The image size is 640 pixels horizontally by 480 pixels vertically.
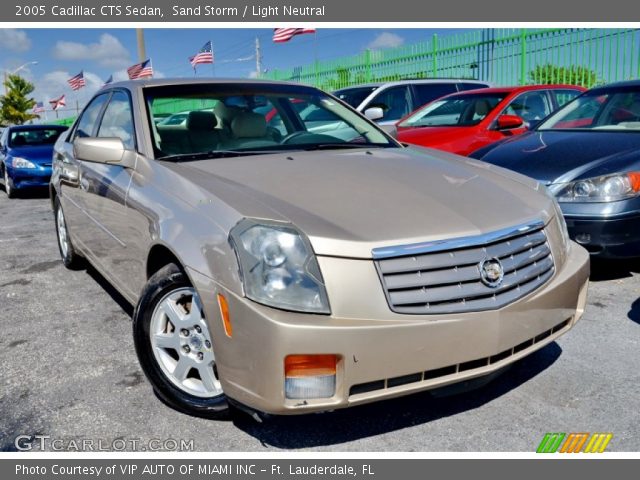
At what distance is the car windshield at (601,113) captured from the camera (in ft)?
17.9

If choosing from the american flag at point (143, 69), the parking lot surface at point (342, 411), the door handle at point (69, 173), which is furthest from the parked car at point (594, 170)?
the american flag at point (143, 69)

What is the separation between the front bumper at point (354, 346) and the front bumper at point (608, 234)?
2019mm

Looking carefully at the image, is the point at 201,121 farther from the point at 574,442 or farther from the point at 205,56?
the point at 205,56

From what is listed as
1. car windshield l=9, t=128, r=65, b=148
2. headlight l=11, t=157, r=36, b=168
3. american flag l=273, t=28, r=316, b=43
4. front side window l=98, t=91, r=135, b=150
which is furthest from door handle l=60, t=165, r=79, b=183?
american flag l=273, t=28, r=316, b=43

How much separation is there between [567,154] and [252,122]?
2458 mm

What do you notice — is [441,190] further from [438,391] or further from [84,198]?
[84,198]

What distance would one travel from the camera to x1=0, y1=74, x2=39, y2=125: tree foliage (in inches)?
2128

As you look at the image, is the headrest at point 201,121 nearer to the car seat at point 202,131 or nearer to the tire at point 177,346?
the car seat at point 202,131

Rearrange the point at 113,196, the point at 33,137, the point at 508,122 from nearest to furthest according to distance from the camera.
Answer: the point at 113,196 < the point at 508,122 < the point at 33,137

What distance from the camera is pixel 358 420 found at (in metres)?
2.71

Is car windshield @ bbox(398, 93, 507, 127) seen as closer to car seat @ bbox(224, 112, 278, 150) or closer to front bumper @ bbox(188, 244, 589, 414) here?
car seat @ bbox(224, 112, 278, 150)

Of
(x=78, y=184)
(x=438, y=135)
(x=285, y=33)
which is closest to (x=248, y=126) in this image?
(x=78, y=184)

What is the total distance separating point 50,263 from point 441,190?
4.29 meters

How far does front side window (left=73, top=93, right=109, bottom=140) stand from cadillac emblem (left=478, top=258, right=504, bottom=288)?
308cm
